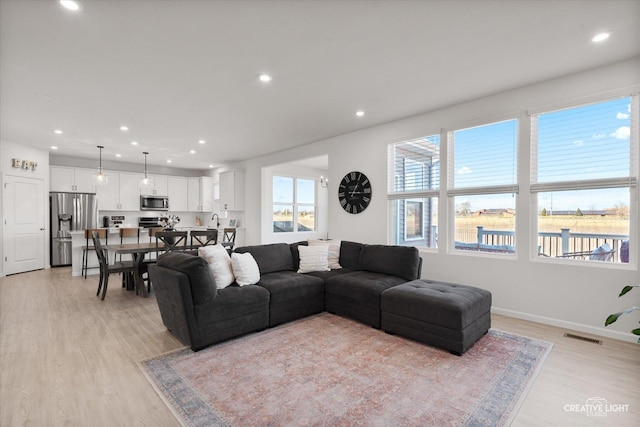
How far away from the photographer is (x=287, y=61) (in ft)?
9.40

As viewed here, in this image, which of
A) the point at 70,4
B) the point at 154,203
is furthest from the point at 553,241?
the point at 154,203

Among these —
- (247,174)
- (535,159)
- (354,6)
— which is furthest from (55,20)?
(247,174)

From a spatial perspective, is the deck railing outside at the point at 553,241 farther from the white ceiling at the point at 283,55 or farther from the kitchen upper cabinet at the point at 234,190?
the kitchen upper cabinet at the point at 234,190

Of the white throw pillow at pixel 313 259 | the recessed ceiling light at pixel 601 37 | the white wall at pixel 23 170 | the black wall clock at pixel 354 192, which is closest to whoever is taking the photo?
the recessed ceiling light at pixel 601 37

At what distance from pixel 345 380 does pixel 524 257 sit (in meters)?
2.58

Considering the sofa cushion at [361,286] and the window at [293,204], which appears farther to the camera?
the window at [293,204]

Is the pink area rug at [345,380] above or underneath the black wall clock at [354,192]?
underneath

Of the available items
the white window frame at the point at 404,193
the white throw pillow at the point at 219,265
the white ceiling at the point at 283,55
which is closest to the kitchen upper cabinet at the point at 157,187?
the white ceiling at the point at 283,55

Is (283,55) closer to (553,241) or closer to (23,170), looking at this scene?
(553,241)

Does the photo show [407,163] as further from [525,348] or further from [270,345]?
[270,345]

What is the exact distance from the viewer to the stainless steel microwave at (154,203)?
8227 millimetres

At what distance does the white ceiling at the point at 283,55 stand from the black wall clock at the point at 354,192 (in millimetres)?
1018

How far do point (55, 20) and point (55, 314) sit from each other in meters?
3.29

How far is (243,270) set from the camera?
3.29 m
